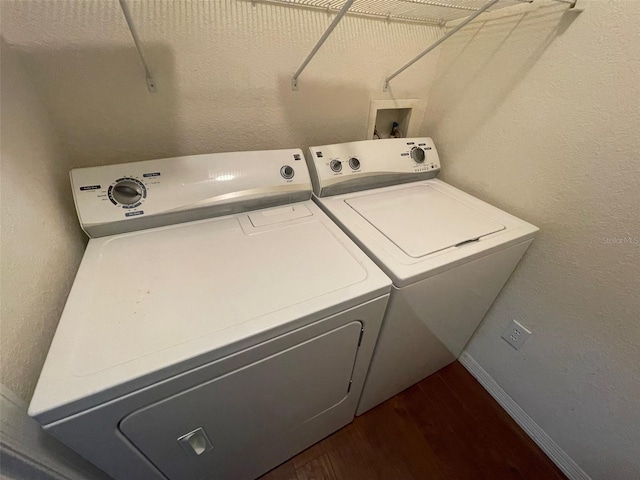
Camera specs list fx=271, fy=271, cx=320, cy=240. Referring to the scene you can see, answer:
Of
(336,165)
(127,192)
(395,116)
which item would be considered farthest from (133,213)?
(395,116)

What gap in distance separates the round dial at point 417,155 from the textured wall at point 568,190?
19cm

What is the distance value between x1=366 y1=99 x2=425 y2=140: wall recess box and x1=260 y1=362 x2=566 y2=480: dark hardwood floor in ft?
4.97

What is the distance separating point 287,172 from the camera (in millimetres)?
1148

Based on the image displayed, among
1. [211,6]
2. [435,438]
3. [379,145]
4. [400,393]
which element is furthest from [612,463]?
[211,6]

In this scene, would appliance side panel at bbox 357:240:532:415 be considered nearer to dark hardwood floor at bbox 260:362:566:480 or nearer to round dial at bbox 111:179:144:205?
dark hardwood floor at bbox 260:362:566:480

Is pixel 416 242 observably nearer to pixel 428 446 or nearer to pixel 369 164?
pixel 369 164

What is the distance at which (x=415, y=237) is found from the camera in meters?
0.99

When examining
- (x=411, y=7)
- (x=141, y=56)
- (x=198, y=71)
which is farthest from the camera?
(x=411, y=7)

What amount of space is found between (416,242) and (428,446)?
3.56ft

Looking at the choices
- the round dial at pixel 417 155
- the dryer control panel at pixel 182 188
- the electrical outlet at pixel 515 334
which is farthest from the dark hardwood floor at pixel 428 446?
the round dial at pixel 417 155

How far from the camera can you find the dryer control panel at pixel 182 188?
902 mm

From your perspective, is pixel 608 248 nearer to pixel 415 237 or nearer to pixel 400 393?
pixel 415 237

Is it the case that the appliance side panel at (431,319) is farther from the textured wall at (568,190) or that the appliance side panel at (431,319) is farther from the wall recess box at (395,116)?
the wall recess box at (395,116)

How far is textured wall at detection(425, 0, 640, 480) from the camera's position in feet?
2.89
